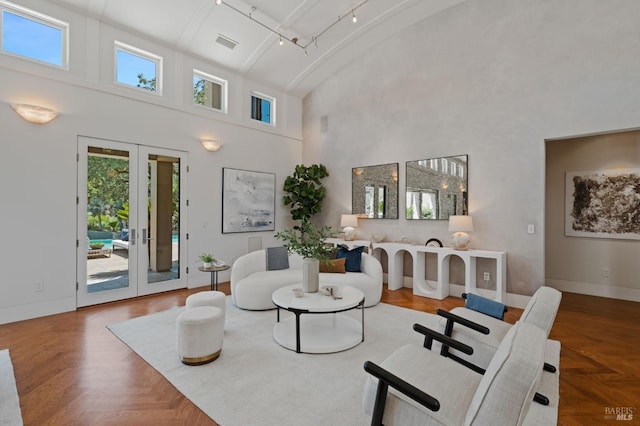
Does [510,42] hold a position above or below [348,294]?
above

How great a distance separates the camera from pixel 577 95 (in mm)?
4254

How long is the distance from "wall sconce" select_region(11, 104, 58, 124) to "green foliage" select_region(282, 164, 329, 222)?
423 cm

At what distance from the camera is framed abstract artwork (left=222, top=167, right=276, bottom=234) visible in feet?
20.7

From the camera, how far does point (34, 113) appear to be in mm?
4039

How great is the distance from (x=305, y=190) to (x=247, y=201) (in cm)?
132

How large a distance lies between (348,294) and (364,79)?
16.1 ft

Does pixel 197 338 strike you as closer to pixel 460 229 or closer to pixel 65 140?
pixel 65 140

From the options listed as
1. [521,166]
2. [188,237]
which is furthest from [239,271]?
[521,166]

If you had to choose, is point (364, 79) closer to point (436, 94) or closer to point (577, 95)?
point (436, 94)

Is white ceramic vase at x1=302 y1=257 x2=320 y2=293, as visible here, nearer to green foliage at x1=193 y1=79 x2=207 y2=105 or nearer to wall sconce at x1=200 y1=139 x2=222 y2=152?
wall sconce at x1=200 y1=139 x2=222 y2=152

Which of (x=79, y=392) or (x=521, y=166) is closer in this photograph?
(x=79, y=392)

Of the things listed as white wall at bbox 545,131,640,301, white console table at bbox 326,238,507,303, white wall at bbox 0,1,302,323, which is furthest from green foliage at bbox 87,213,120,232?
white wall at bbox 545,131,640,301

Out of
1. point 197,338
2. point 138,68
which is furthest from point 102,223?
point 197,338

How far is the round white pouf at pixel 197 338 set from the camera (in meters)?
2.82
